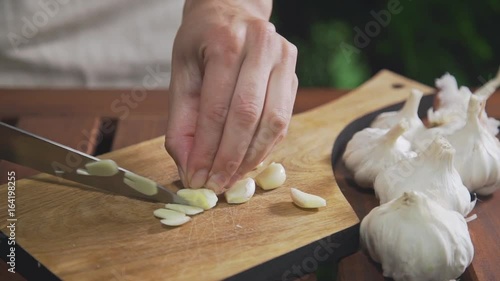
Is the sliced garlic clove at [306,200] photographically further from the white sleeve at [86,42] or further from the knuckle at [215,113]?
the white sleeve at [86,42]

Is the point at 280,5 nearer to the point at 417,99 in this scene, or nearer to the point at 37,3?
the point at 37,3

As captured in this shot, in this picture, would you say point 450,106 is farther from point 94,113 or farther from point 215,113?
point 94,113

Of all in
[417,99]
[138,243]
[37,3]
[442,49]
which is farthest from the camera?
[442,49]

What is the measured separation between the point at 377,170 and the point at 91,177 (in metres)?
0.45

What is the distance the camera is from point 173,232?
1.03 meters

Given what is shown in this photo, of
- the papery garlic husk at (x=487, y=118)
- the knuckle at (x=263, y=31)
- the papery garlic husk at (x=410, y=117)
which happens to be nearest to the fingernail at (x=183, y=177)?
the knuckle at (x=263, y=31)

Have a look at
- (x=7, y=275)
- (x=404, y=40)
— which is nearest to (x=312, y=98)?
(x=7, y=275)

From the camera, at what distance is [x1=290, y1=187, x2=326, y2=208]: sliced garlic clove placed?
109cm

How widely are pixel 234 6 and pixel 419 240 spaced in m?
0.52

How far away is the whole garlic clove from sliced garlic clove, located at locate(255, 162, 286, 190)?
0.14m

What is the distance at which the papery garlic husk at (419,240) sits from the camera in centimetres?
97

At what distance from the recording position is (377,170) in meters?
1.19

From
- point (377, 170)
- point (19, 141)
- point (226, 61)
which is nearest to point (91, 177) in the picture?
point (19, 141)

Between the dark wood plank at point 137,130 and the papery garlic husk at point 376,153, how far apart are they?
0.39m
